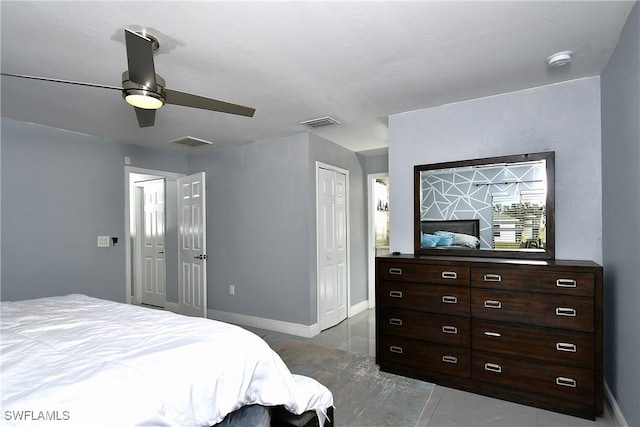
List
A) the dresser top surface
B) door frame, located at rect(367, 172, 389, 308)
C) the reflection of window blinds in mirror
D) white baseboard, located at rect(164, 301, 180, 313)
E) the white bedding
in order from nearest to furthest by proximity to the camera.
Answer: the white bedding, the dresser top surface, the reflection of window blinds in mirror, white baseboard, located at rect(164, 301, 180, 313), door frame, located at rect(367, 172, 389, 308)

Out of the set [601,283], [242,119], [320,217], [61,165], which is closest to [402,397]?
[601,283]

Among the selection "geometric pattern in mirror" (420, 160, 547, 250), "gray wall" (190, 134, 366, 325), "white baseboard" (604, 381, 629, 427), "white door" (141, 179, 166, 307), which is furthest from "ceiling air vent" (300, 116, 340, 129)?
"white baseboard" (604, 381, 629, 427)

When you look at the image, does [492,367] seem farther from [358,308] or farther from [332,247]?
[358,308]

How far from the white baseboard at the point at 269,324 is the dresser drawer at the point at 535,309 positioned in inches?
80.1

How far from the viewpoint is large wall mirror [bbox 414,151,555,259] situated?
273cm

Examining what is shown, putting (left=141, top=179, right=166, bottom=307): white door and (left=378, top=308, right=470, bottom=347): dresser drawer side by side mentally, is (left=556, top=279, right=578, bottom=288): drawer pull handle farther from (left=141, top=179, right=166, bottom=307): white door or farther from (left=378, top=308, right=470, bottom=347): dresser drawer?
(left=141, top=179, right=166, bottom=307): white door

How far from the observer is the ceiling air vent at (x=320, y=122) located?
3585 millimetres

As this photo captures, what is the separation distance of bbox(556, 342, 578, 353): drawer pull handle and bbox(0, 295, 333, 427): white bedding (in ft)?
5.60

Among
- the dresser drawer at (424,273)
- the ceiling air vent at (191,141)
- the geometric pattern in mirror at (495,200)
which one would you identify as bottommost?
the dresser drawer at (424,273)

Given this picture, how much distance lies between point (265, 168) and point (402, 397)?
3046 mm

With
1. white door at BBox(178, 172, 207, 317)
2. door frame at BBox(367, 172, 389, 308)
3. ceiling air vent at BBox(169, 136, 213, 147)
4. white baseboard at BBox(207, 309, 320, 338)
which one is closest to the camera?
white baseboard at BBox(207, 309, 320, 338)

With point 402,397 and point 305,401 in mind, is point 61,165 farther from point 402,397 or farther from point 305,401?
point 402,397

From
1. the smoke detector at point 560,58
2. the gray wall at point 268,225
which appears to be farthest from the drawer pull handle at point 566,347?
the gray wall at point 268,225

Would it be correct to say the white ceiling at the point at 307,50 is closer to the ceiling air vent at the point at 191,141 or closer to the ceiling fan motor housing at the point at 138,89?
the ceiling fan motor housing at the point at 138,89
